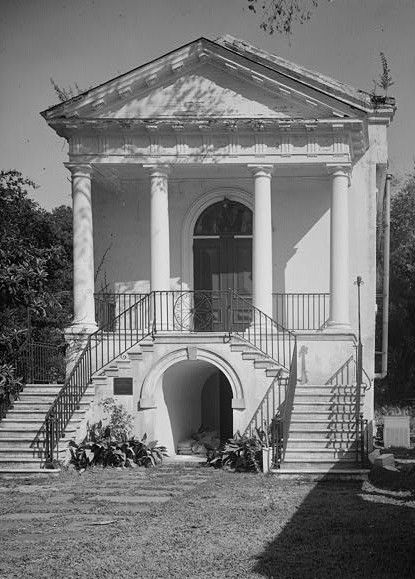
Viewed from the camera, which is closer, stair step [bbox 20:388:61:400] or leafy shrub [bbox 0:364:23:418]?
leafy shrub [bbox 0:364:23:418]

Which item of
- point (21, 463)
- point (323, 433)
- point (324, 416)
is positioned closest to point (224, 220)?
point (324, 416)

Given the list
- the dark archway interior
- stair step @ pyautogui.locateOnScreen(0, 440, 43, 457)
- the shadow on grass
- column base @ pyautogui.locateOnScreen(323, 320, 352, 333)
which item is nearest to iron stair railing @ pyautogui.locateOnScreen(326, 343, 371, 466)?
column base @ pyautogui.locateOnScreen(323, 320, 352, 333)

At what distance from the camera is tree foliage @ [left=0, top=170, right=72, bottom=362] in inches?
755

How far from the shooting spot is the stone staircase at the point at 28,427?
20.8m

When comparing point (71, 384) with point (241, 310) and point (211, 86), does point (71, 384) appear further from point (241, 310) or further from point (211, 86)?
point (211, 86)

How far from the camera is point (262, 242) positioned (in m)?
24.5

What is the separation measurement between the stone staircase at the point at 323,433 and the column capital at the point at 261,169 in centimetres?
496

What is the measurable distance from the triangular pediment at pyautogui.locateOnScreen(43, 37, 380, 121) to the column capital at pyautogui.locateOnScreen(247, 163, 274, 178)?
114 cm

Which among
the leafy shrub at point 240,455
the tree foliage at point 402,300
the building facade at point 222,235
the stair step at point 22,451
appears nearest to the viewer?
the leafy shrub at point 240,455

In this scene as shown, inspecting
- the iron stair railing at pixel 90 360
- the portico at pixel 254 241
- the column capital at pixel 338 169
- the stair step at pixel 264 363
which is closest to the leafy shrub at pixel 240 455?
the stair step at pixel 264 363

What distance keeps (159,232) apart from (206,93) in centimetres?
351

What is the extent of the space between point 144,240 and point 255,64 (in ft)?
17.5

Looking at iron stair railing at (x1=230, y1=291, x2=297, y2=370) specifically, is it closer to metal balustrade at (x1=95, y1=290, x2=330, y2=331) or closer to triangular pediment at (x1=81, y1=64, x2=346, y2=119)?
metal balustrade at (x1=95, y1=290, x2=330, y2=331)

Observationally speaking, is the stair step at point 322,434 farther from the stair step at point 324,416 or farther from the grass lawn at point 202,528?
the grass lawn at point 202,528
